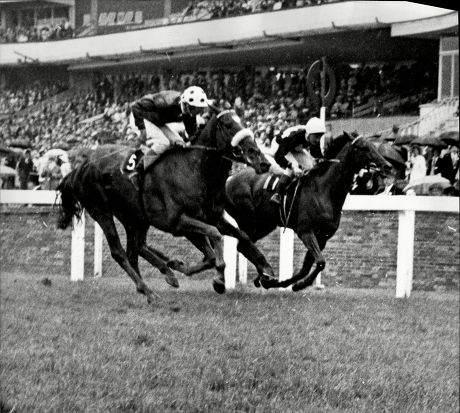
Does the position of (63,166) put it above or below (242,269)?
above

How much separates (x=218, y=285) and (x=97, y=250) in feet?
2.35

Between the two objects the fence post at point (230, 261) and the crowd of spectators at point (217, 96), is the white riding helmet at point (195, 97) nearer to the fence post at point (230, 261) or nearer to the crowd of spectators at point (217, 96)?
the crowd of spectators at point (217, 96)

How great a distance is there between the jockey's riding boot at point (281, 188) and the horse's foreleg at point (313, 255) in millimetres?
218

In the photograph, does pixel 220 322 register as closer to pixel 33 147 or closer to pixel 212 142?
pixel 212 142

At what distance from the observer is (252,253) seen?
561cm

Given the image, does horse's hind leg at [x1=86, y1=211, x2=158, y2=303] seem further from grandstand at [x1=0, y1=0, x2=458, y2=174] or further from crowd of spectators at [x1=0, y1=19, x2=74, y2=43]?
crowd of spectators at [x1=0, y1=19, x2=74, y2=43]

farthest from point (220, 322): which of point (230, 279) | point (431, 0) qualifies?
point (431, 0)

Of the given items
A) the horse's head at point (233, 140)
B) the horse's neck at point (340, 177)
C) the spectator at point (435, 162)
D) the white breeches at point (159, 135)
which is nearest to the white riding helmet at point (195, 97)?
the horse's head at point (233, 140)

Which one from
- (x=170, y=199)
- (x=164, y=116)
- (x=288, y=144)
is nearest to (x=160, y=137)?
(x=164, y=116)

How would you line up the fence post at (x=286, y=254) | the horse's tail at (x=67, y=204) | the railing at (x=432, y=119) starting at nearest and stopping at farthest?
the railing at (x=432, y=119), the fence post at (x=286, y=254), the horse's tail at (x=67, y=204)

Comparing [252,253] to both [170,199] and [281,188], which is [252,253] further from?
[170,199]

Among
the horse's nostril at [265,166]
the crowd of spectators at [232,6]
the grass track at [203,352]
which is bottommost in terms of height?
the grass track at [203,352]

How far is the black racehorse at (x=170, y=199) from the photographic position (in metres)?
5.53

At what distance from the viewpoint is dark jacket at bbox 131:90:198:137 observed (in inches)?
213
